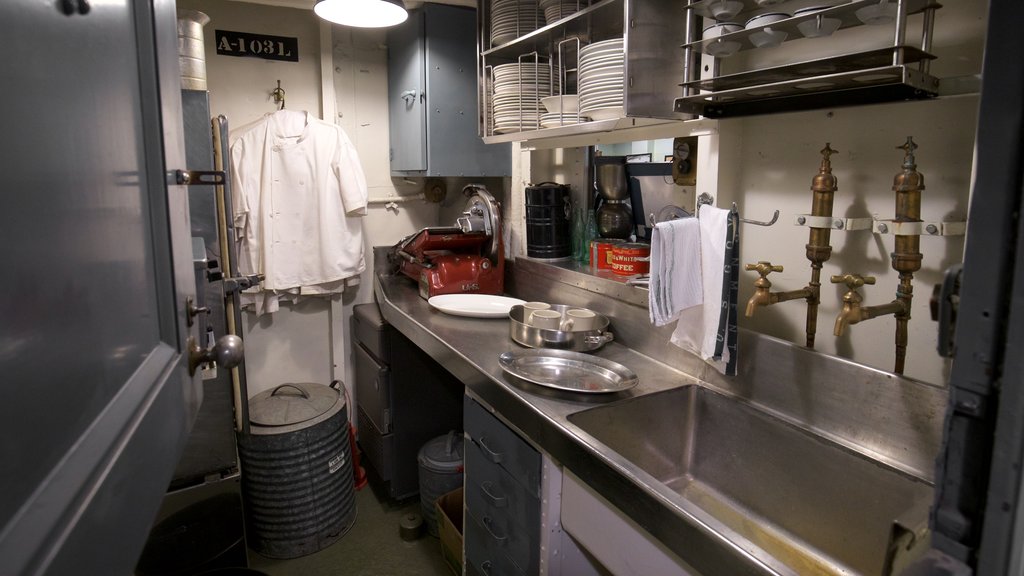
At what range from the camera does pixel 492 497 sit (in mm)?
1671

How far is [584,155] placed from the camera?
2412 mm

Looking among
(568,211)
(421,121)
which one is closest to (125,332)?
(568,211)

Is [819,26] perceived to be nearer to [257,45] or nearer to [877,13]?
[877,13]

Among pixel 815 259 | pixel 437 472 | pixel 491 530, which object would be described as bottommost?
pixel 437 472

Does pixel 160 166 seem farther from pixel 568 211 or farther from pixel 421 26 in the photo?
pixel 421 26

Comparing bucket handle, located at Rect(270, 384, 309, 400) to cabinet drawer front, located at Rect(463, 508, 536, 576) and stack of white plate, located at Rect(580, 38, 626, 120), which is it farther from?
stack of white plate, located at Rect(580, 38, 626, 120)

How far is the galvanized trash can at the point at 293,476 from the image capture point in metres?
2.31

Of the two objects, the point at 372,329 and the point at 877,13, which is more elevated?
the point at 877,13

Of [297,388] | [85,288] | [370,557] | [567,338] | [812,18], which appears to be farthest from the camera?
[297,388]

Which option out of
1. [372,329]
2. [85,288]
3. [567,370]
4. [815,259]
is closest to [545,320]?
[567,370]

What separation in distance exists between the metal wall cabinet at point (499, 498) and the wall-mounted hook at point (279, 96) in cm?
188

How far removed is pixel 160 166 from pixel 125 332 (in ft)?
0.83

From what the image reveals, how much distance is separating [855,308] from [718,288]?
335 mm

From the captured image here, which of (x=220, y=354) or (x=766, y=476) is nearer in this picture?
(x=220, y=354)
